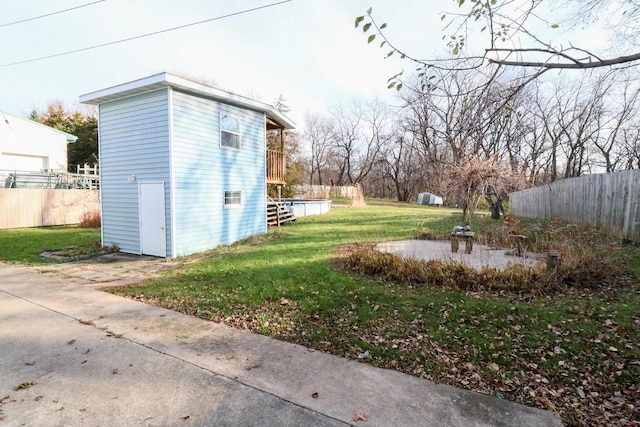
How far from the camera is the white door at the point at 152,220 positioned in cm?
844

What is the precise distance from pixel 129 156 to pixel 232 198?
3.02 metres

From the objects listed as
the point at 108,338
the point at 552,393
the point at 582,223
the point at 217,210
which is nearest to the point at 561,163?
the point at 582,223

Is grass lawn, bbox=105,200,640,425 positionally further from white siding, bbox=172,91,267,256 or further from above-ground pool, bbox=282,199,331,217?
above-ground pool, bbox=282,199,331,217

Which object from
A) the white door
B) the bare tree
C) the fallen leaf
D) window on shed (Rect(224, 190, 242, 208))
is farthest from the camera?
the bare tree

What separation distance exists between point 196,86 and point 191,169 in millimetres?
2151

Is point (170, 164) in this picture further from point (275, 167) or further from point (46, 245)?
point (275, 167)

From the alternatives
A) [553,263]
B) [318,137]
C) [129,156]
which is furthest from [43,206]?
[318,137]

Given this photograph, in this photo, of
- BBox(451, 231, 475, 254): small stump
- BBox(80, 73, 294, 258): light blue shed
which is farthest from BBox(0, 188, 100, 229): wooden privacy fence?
BBox(451, 231, 475, 254): small stump

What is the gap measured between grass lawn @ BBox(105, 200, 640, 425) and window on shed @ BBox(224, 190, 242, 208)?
13.9 ft

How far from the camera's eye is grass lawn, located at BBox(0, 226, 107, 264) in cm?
827

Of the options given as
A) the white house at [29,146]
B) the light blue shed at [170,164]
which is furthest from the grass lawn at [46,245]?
the white house at [29,146]

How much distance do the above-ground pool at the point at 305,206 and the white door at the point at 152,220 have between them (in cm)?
837

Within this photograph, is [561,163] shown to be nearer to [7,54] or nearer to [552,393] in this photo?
[552,393]

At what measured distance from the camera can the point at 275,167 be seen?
13406mm
